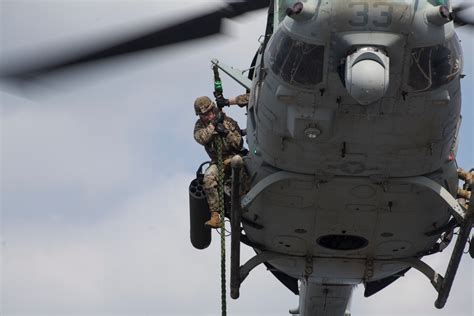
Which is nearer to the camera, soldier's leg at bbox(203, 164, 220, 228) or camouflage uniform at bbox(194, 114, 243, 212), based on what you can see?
camouflage uniform at bbox(194, 114, 243, 212)

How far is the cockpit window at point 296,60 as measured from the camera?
46.3 feet

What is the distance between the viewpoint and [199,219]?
17703mm

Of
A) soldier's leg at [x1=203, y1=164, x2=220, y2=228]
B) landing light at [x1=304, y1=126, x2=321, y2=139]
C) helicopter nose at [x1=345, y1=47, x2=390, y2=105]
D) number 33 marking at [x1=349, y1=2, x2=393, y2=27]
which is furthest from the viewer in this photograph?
soldier's leg at [x1=203, y1=164, x2=220, y2=228]

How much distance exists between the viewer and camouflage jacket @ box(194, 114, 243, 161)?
17031mm

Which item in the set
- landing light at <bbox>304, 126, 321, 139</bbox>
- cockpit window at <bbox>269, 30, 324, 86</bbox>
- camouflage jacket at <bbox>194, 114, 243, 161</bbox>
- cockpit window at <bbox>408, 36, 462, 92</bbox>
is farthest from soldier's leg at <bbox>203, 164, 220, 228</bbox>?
cockpit window at <bbox>408, 36, 462, 92</bbox>

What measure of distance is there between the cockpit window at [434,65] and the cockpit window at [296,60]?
3.74 feet

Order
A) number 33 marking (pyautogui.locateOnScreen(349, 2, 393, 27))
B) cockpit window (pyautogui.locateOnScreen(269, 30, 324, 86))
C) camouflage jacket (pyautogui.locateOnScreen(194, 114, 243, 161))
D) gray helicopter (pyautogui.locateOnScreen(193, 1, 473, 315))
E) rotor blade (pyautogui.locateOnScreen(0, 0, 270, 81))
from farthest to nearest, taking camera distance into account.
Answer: camouflage jacket (pyautogui.locateOnScreen(194, 114, 243, 161)) < cockpit window (pyautogui.locateOnScreen(269, 30, 324, 86)) < rotor blade (pyautogui.locateOnScreen(0, 0, 270, 81)) < gray helicopter (pyautogui.locateOnScreen(193, 1, 473, 315)) < number 33 marking (pyautogui.locateOnScreen(349, 2, 393, 27))

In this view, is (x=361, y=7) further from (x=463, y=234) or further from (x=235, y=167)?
(x=463, y=234)

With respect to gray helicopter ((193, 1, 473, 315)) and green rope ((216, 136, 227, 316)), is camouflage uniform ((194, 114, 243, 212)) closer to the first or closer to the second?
green rope ((216, 136, 227, 316))

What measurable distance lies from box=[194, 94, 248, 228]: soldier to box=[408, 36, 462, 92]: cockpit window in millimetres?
3675

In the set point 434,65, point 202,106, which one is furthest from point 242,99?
point 434,65

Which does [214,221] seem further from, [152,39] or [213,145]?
[152,39]

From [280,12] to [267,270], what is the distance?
5.56 meters

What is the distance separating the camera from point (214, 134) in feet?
55.8
